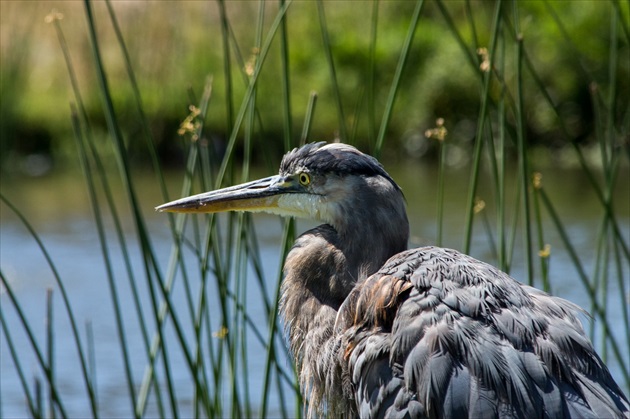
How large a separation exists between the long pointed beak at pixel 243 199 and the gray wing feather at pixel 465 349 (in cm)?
A: 54

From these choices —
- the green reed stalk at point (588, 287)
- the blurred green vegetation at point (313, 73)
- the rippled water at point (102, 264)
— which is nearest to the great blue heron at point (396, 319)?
the green reed stalk at point (588, 287)

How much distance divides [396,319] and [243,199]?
0.82 meters

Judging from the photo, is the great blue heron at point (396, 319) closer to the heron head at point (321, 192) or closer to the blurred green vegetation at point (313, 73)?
the heron head at point (321, 192)

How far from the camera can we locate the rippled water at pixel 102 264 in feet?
24.8

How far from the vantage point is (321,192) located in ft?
12.2

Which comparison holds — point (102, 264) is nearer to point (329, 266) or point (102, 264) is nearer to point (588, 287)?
point (588, 287)

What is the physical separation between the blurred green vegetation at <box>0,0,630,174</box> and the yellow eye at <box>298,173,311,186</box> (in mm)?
10848

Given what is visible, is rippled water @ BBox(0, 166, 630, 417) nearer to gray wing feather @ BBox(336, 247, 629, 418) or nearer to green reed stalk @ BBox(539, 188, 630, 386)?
green reed stalk @ BBox(539, 188, 630, 386)

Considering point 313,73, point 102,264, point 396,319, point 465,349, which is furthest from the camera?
point 313,73

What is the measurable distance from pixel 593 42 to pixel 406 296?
13409 millimetres

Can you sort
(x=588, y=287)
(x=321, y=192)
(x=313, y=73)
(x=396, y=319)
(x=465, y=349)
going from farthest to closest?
(x=313, y=73) → (x=588, y=287) → (x=321, y=192) → (x=396, y=319) → (x=465, y=349)

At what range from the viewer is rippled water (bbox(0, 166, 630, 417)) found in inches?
298

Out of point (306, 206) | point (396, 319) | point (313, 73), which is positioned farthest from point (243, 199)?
point (313, 73)

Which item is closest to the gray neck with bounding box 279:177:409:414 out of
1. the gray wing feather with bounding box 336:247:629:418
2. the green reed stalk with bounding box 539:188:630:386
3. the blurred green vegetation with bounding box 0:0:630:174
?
the gray wing feather with bounding box 336:247:629:418
